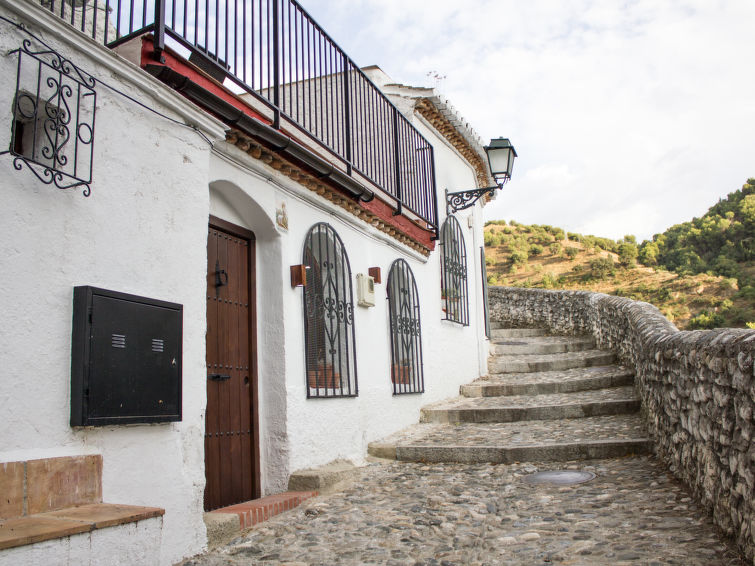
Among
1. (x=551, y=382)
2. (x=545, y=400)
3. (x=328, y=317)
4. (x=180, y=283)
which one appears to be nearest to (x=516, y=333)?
(x=551, y=382)

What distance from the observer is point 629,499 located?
4.42 m

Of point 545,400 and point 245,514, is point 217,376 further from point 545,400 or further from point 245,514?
point 545,400

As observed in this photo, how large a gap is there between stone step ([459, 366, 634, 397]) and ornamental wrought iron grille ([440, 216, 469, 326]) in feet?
3.80

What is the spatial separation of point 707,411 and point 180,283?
10.9 ft

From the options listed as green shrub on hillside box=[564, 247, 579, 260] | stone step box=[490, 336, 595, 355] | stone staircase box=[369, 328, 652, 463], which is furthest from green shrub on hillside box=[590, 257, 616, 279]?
stone staircase box=[369, 328, 652, 463]

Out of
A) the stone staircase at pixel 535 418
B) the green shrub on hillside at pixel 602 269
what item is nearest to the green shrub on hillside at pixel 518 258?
the green shrub on hillside at pixel 602 269

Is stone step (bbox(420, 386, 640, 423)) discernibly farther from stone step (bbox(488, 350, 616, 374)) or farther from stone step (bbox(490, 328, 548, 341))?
stone step (bbox(490, 328, 548, 341))

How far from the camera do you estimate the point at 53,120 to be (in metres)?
2.87

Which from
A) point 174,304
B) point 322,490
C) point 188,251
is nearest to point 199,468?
point 174,304

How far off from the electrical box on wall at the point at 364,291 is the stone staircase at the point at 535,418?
1.56 m

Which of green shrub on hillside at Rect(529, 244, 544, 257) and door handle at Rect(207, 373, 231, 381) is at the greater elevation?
green shrub on hillside at Rect(529, 244, 544, 257)

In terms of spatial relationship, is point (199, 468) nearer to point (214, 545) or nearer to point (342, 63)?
point (214, 545)

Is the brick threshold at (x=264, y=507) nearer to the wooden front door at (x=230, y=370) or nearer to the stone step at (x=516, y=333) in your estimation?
the wooden front door at (x=230, y=370)

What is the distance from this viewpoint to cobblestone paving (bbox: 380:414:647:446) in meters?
6.46
